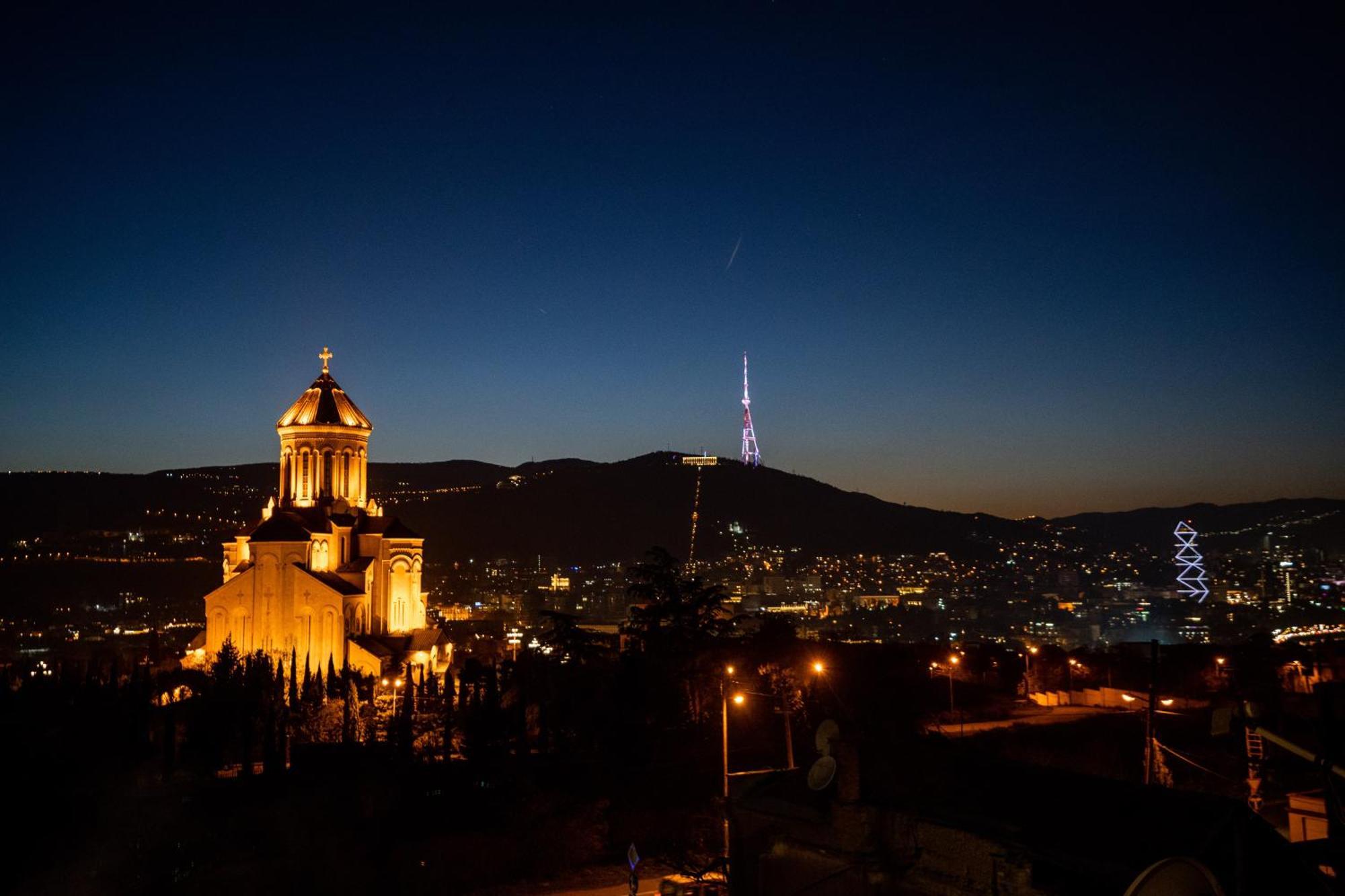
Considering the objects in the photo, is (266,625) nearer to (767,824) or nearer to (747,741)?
(747,741)

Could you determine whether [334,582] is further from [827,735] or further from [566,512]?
[566,512]

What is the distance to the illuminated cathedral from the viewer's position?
5191 centimetres

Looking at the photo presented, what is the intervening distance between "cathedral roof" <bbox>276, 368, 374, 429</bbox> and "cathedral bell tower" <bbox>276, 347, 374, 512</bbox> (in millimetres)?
33

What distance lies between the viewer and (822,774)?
564 inches

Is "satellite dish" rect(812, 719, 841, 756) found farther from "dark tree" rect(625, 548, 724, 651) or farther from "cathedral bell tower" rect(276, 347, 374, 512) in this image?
"cathedral bell tower" rect(276, 347, 374, 512)

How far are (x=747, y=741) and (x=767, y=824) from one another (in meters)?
19.0

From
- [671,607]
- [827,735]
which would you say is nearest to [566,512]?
[671,607]

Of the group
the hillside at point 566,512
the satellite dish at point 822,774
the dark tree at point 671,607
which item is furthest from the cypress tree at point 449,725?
the hillside at point 566,512

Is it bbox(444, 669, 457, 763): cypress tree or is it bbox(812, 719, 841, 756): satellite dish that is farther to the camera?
bbox(444, 669, 457, 763): cypress tree

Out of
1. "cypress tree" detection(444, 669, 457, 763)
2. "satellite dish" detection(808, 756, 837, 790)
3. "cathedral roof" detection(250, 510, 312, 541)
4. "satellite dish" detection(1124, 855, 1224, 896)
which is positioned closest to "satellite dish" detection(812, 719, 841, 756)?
"satellite dish" detection(808, 756, 837, 790)

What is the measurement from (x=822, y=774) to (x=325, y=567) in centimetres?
4443

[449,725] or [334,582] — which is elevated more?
[334,582]

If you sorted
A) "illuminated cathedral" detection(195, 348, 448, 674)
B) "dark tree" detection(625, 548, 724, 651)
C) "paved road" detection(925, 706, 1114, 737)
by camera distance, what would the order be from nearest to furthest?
"paved road" detection(925, 706, 1114, 737), "dark tree" detection(625, 548, 724, 651), "illuminated cathedral" detection(195, 348, 448, 674)

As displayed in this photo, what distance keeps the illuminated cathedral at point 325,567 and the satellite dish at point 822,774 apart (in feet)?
122
